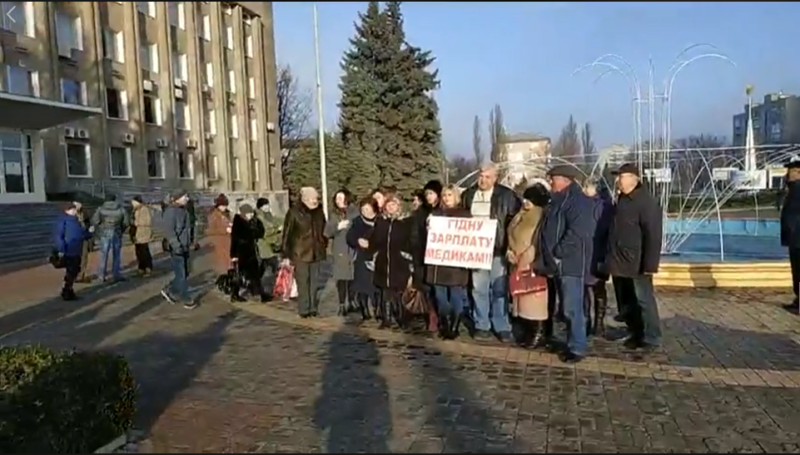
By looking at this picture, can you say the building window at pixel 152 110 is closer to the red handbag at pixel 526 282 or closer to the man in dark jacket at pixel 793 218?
the red handbag at pixel 526 282

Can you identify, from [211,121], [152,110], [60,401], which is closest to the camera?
[60,401]

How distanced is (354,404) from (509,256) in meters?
2.75

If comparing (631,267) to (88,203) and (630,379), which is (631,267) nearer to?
(630,379)

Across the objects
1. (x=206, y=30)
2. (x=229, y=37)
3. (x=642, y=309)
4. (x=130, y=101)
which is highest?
(x=206, y=30)

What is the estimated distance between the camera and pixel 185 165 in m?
44.2

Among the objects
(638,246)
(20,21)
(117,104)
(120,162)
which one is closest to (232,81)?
(117,104)

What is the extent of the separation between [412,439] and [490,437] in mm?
548

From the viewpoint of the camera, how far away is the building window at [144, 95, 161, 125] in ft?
134

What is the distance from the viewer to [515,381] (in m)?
6.28

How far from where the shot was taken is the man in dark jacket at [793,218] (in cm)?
915

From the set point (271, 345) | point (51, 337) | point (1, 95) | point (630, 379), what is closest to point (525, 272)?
point (630, 379)

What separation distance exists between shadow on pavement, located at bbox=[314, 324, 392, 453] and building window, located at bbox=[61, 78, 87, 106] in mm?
32739

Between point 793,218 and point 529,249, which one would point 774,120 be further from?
point 529,249

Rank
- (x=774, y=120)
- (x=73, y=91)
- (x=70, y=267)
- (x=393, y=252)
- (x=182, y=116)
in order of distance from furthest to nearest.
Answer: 1. (x=182, y=116)
2. (x=73, y=91)
3. (x=774, y=120)
4. (x=70, y=267)
5. (x=393, y=252)
